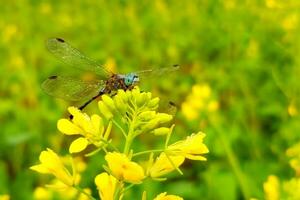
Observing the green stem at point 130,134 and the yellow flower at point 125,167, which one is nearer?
the yellow flower at point 125,167

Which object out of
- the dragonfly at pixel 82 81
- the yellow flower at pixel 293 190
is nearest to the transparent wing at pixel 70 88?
the dragonfly at pixel 82 81

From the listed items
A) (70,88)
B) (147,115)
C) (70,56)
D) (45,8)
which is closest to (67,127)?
(147,115)

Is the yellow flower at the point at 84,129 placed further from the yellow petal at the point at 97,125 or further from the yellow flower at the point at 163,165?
the yellow flower at the point at 163,165

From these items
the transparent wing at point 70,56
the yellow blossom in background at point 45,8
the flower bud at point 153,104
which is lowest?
the flower bud at point 153,104

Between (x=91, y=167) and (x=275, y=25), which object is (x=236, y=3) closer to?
(x=275, y=25)

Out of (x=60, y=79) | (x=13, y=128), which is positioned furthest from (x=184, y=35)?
(x=60, y=79)

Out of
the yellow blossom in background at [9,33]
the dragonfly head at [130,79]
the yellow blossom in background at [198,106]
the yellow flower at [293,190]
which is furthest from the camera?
the yellow blossom in background at [9,33]
